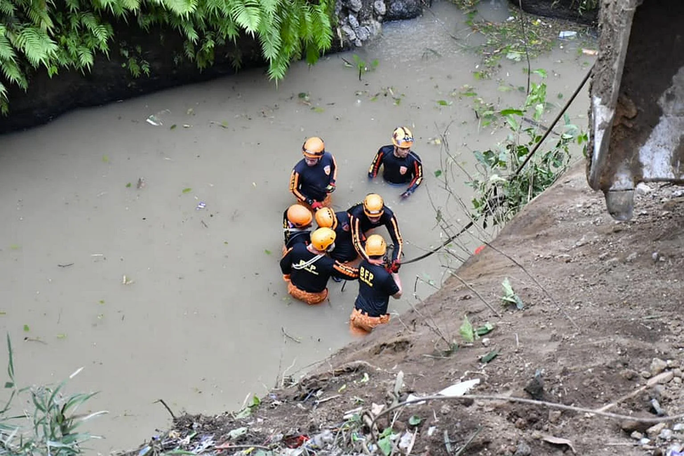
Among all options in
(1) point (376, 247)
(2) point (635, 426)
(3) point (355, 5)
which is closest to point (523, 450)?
(2) point (635, 426)

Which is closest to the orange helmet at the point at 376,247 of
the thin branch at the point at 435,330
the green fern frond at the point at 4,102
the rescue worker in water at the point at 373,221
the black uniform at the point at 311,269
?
the black uniform at the point at 311,269

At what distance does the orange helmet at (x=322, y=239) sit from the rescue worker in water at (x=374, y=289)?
1.38ft

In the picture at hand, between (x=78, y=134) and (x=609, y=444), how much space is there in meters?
7.97

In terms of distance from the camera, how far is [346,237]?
829cm

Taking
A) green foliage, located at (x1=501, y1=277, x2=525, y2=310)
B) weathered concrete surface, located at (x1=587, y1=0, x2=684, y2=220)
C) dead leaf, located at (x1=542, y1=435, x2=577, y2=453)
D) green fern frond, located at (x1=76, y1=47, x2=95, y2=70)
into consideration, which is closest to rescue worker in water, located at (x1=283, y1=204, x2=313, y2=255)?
green fern frond, located at (x1=76, y1=47, x2=95, y2=70)

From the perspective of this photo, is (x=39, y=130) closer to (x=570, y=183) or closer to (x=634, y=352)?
(x=570, y=183)

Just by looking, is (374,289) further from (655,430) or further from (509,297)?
(655,430)

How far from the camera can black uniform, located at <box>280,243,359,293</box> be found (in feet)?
24.9

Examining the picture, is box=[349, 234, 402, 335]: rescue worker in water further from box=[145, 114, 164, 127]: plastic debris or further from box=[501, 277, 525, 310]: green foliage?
box=[145, 114, 164, 127]: plastic debris

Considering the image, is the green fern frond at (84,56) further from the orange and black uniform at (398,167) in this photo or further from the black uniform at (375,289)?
the black uniform at (375,289)

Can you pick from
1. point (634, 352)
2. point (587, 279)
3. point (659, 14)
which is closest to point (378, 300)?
point (587, 279)

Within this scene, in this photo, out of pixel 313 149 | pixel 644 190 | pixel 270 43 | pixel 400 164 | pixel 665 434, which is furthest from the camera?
pixel 270 43

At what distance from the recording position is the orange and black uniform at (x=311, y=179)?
28.4 ft

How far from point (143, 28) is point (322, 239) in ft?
12.9
